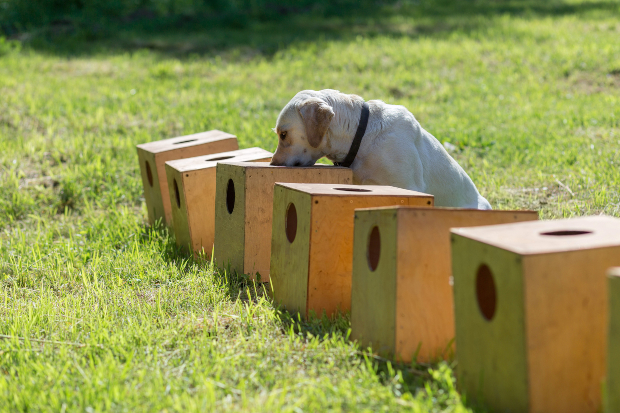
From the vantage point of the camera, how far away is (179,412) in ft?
7.54

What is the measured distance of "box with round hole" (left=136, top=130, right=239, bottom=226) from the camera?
211 inches

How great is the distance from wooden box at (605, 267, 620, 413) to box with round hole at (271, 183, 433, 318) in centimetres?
147

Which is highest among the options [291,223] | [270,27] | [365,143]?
[270,27]

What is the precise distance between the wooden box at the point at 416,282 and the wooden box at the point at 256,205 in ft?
4.46

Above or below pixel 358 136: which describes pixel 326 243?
below

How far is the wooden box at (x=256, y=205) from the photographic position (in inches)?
159

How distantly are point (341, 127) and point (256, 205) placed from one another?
0.93 metres

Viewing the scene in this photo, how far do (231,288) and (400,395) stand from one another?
1731 mm

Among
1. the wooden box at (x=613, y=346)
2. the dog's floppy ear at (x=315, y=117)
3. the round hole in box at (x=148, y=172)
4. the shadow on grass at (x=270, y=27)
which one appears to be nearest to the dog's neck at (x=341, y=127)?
the dog's floppy ear at (x=315, y=117)

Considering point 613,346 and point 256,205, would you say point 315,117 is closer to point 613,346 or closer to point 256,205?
point 256,205

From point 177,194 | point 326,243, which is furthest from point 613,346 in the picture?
point 177,194

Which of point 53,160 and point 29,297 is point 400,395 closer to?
point 29,297

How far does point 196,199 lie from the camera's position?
472 cm

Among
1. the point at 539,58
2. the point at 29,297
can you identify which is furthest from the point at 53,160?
the point at 539,58
